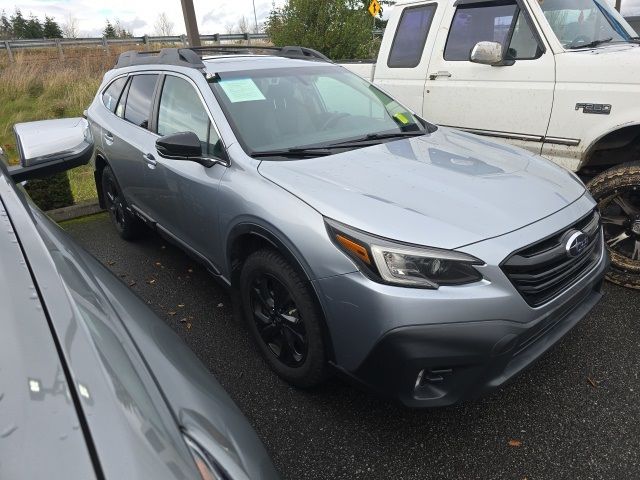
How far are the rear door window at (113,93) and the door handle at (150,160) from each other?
3.52ft

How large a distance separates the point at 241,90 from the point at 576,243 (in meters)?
2.06

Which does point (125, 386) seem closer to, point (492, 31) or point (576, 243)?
point (576, 243)

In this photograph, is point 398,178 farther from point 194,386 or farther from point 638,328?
point 638,328

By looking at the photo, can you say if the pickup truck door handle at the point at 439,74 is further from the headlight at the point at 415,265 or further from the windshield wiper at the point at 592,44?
the headlight at the point at 415,265

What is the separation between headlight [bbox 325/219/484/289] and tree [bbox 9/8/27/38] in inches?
1792

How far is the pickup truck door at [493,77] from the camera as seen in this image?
3.69m

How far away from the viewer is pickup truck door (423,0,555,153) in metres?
3.69

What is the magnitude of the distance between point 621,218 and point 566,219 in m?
1.61

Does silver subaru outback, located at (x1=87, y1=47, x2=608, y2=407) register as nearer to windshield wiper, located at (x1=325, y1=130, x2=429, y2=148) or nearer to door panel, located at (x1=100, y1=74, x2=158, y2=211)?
windshield wiper, located at (x1=325, y1=130, x2=429, y2=148)

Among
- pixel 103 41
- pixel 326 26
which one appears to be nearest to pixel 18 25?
pixel 103 41

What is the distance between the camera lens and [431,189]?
221 centimetres

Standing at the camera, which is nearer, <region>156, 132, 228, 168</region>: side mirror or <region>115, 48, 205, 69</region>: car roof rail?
<region>156, 132, 228, 168</region>: side mirror

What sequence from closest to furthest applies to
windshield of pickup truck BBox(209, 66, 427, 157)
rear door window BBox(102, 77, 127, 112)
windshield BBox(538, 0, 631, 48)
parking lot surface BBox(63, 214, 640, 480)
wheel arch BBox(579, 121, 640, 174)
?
parking lot surface BBox(63, 214, 640, 480)
windshield of pickup truck BBox(209, 66, 427, 157)
wheel arch BBox(579, 121, 640, 174)
windshield BBox(538, 0, 631, 48)
rear door window BBox(102, 77, 127, 112)

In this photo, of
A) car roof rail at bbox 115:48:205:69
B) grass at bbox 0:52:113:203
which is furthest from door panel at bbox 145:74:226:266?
grass at bbox 0:52:113:203
